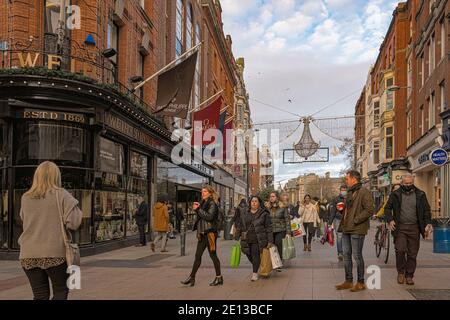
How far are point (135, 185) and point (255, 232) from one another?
11.1 meters

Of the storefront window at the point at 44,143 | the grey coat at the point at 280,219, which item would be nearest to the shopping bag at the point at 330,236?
the grey coat at the point at 280,219

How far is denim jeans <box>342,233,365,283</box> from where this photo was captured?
821 cm

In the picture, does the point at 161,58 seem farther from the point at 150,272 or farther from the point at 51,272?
the point at 51,272

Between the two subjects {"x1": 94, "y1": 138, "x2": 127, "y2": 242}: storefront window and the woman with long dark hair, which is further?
{"x1": 94, "y1": 138, "x2": 127, "y2": 242}: storefront window

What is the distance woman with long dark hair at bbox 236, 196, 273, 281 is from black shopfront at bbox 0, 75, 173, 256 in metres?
6.68

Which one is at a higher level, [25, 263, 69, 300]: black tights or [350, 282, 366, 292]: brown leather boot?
[25, 263, 69, 300]: black tights

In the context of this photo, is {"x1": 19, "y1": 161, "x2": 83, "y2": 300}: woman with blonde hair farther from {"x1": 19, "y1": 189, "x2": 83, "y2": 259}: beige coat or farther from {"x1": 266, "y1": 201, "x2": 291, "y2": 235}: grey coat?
{"x1": 266, "y1": 201, "x2": 291, "y2": 235}: grey coat

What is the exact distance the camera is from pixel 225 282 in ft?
31.3

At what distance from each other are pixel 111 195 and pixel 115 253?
2.10m

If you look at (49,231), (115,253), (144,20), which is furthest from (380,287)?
(144,20)

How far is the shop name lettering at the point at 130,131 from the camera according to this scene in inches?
632

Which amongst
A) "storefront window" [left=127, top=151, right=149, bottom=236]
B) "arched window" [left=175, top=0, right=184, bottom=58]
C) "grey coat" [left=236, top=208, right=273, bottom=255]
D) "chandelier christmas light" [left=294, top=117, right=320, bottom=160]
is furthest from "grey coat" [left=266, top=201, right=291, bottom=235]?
"arched window" [left=175, top=0, right=184, bottom=58]

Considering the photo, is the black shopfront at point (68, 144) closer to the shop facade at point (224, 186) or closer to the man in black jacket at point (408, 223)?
the man in black jacket at point (408, 223)

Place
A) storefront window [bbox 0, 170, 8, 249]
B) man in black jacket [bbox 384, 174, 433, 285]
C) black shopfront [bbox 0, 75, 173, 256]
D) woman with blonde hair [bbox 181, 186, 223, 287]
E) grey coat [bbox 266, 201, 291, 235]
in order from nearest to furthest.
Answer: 1. man in black jacket [bbox 384, 174, 433, 285]
2. woman with blonde hair [bbox 181, 186, 223, 287]
3. grey coat [bbox 266, 201, 291, 235]
4. black shopfront [bbox 0, 75, 173, 256]
5. storefront window [bbox 0, 170, 8, 249]
